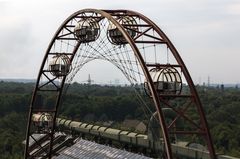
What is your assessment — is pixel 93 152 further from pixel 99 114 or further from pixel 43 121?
pixel 99 114

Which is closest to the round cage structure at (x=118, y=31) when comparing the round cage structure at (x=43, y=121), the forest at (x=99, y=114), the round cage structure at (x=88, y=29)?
the round cage structure at (x=88, y=29)

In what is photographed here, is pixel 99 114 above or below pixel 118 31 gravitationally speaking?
below

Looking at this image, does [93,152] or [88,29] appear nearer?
[88,29]

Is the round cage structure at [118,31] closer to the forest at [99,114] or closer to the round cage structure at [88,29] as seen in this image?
the round cage structure at [88,29]

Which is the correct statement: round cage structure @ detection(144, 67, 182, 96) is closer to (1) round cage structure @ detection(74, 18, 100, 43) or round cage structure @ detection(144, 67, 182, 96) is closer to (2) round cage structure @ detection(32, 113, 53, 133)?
(1) round cage structure @ detection(74, 18, 100, 43)

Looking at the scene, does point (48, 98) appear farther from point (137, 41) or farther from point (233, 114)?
point (137, 41)

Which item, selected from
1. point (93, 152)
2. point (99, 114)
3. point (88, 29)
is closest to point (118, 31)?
point (88, 29)

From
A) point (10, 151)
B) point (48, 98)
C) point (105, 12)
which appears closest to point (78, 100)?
point (48, 98)
